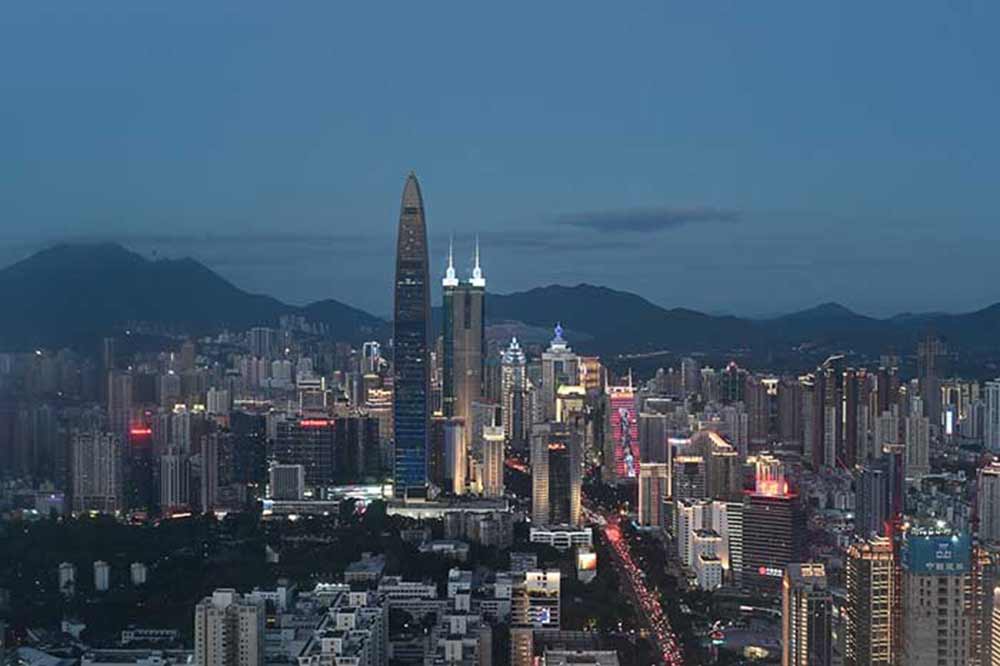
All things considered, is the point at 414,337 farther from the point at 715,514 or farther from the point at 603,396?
the point at 715,514

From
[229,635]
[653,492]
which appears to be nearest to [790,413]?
[653,492]

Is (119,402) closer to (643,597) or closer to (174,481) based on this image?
(174,481)

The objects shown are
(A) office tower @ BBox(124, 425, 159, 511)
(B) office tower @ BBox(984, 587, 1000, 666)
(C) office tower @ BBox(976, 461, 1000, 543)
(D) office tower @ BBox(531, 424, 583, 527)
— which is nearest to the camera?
(B) office tower @ BBox(984, 587, 1000, 666)

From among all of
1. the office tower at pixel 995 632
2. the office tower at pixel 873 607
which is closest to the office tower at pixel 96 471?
the office tower at pixel 873 607

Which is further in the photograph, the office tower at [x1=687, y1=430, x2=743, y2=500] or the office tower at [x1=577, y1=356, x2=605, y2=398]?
the office tower at [x1=577, y1=356, x2=605, y2=398]

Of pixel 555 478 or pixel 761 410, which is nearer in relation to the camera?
pixel 761 410

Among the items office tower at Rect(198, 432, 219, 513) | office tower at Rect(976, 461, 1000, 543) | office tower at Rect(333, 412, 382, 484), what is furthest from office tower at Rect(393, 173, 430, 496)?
office tower at Rect(976, 461, 1000, 543)

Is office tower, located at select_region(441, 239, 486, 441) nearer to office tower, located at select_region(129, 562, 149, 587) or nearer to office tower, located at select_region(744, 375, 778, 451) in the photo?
office tower, located at select_region(744, 375, 778, 451)
